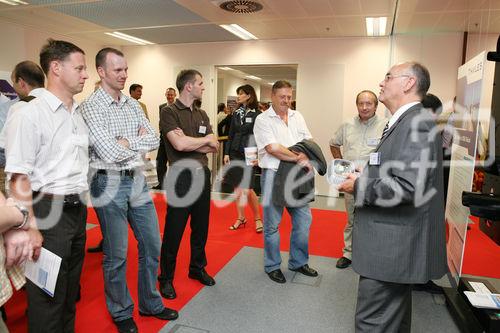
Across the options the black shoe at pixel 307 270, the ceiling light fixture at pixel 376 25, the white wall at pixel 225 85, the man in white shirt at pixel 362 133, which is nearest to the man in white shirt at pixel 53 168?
the black shoe at pixel 307 270

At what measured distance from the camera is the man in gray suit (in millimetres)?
1669

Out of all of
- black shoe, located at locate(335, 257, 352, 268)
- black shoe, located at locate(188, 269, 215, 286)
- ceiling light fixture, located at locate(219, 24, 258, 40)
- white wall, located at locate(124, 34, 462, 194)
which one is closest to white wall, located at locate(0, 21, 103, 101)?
white wall, located at locate(124, 34, 462, 194)

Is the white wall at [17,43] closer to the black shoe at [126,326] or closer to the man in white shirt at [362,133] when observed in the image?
the black shoe at [126,326]

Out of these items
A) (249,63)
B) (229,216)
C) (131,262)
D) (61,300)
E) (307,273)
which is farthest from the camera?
(249,63)

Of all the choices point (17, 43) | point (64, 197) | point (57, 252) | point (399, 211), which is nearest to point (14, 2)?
point (17, 43)

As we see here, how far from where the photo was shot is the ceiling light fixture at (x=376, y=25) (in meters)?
5.61

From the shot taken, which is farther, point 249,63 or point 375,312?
point 249,63

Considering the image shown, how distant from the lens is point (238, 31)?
6.60m

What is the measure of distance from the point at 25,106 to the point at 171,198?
1.23 metres

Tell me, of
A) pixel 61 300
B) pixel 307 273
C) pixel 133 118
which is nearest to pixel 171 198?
pixel 133 118

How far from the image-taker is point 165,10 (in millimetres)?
5355

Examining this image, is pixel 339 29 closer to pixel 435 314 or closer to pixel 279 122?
pixel 279 122

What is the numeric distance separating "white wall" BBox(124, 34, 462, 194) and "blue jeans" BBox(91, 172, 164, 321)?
16.4ft

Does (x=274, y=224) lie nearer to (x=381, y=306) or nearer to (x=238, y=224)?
(x=381, y=306)
